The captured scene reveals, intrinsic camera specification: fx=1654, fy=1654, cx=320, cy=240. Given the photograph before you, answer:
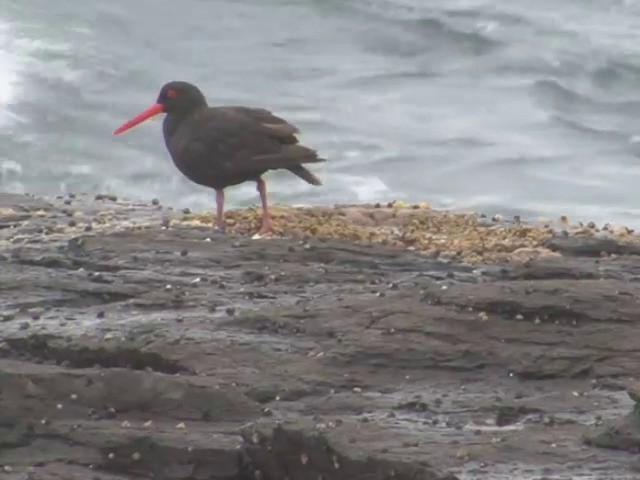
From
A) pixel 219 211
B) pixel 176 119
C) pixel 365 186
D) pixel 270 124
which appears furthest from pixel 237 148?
pixel 365 186

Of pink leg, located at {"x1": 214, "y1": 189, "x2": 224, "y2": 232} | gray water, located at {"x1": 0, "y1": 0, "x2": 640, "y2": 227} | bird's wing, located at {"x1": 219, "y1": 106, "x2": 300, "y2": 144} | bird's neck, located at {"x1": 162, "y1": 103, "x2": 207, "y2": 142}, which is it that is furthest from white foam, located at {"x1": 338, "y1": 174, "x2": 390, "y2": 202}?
pink leg, located at {"x1": 214, "y1": 189, "x2": 224, "y2": 232}

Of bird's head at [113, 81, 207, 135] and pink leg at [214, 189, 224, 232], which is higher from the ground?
bird's head at [113, 81, 207, 135]

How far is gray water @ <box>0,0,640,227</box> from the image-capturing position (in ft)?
58.4

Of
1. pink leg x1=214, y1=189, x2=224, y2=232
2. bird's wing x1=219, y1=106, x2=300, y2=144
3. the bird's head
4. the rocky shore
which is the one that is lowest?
the rocky shore

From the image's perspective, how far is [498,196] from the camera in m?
17.6

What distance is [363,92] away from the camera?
2192 centimetres

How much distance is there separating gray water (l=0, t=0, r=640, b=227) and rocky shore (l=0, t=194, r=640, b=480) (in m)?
7.81

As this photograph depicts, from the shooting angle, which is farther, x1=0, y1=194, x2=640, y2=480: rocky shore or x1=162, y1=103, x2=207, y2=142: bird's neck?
x1=162, y1=103, x2=207, y2=142: bird's neck

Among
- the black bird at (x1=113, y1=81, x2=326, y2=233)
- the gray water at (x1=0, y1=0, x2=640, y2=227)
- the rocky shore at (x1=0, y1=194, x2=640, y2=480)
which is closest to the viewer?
the rocky shore at (x1=0, y1=194, x2=640, y2=480)

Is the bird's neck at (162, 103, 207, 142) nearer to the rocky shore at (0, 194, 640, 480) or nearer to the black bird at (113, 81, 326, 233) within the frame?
the black bird at (113, 81, 326, 233)

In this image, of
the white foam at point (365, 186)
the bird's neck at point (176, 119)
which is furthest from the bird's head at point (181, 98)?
the white foam at point (365, 186)

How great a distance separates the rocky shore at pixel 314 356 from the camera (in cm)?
614

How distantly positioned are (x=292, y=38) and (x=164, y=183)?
27.3ft

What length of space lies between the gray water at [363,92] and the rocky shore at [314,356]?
25.6 feet
